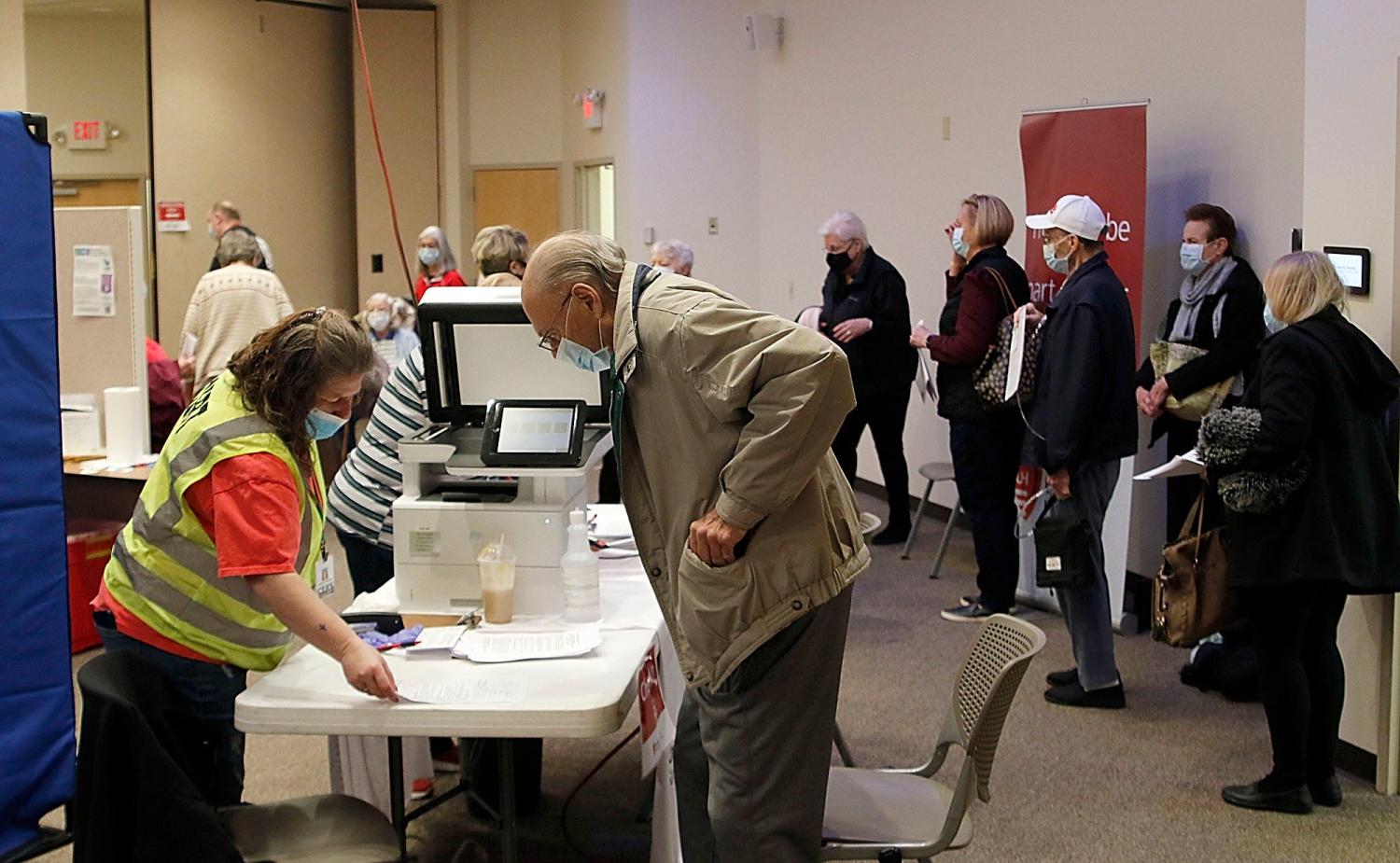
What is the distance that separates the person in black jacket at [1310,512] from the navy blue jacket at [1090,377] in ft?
2.52

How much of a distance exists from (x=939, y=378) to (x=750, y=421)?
330cm

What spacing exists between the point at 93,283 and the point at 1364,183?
170 inches

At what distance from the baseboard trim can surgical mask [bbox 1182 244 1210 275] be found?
180 centimetres

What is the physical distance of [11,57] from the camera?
762cm

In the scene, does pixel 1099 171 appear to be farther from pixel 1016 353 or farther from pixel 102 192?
pixel 102 192

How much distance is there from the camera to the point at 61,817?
373 centimetres

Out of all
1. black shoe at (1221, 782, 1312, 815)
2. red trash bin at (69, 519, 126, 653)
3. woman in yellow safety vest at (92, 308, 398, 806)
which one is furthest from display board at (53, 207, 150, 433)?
black shoe at (1221, 782, 1312, 815)

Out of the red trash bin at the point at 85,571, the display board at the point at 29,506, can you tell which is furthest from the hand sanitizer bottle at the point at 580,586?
the red trash bin at the point at 85,571

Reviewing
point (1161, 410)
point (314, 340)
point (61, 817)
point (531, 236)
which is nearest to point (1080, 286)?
point (1161, 410)

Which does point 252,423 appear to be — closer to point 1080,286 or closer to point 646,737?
point 646,737

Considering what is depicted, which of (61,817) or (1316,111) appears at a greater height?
(1316,111)

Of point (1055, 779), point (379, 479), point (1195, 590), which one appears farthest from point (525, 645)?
point (1195, 590)

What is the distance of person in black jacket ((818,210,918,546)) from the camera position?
6578 mm

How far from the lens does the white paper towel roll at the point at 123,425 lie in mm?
5371
